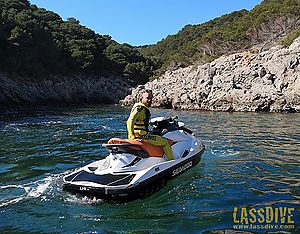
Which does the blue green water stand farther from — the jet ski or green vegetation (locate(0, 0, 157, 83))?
green vegetation (locate(0, 0, 157, 83))

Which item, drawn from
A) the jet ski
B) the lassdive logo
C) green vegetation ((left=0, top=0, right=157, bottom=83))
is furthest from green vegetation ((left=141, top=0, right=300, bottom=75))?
the lassdive logo

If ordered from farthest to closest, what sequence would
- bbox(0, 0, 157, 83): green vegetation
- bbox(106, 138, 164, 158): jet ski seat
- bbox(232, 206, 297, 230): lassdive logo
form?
bbox(0, 0, 157, 83): green vegetation
bbox(106, 138, 164, 158): jet ski seat
bbox(232, 206, 297, 230): lassdive logo

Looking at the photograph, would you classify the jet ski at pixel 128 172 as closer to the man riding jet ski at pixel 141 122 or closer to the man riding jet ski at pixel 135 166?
the man riding jet ski at pixel 135 166

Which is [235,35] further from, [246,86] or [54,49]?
[54,49]

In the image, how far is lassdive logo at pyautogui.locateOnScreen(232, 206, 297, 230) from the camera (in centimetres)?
524

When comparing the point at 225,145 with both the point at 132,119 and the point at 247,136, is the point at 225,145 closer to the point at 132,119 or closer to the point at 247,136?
the point at 247,136

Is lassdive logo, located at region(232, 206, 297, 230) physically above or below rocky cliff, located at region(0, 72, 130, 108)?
below

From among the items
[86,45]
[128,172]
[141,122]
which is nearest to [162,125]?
[141,122]

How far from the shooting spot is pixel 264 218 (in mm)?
5570

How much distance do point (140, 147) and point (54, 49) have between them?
49546mm

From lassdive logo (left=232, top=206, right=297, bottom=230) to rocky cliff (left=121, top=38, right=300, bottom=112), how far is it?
2108 cm

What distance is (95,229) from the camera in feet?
17.1

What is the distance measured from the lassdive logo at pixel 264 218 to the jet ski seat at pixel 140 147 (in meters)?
2.15

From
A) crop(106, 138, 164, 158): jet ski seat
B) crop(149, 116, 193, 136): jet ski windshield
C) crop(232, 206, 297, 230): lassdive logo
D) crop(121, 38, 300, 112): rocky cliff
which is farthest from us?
crop(121, 38, 300, 112): rocky cliff
